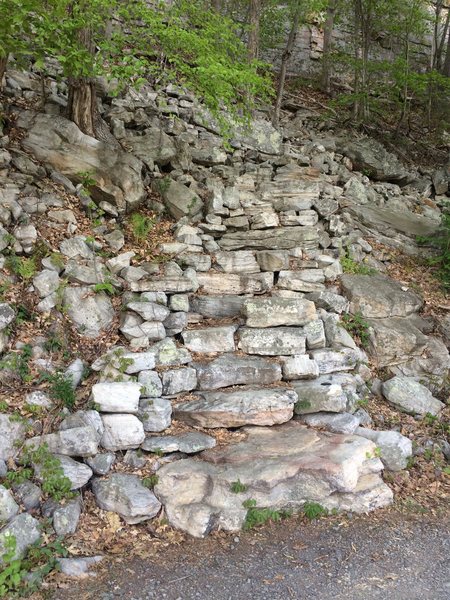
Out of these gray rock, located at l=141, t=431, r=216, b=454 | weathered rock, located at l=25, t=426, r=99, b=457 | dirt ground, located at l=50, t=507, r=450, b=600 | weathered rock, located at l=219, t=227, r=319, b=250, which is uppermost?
weathered rock, located at l=219, t=227, r=319, b=250

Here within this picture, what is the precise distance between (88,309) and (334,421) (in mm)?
3874

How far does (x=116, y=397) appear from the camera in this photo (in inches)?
225

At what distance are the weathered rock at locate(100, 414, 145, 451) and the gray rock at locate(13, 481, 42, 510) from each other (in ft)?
2.88

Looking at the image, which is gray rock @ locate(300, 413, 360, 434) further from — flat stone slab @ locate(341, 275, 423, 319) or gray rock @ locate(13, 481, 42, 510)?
gray rock @ locate(13, 481, 42, 510)

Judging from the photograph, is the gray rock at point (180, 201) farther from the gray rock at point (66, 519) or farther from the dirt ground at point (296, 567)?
the dirt ground at point (296, 567)

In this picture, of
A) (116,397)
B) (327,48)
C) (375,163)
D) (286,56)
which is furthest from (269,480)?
(327,48)

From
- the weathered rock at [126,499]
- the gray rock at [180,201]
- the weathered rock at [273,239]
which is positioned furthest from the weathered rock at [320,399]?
the gray rock at [180,201]

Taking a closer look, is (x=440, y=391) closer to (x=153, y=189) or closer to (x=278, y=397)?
(x=278, y=397)

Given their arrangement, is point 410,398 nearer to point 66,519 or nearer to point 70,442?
point 70,442

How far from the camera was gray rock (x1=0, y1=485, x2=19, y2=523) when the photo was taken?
455cm

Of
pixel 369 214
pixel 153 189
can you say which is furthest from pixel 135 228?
pixel 369 214

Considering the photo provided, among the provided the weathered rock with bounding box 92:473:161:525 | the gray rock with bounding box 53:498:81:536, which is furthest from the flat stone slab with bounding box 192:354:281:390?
the gray rock with bounding box 53:498:81:536

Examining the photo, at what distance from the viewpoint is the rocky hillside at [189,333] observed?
5254 mm

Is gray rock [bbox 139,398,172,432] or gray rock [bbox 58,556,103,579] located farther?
gray rock [bbox 139,398,172,432]
